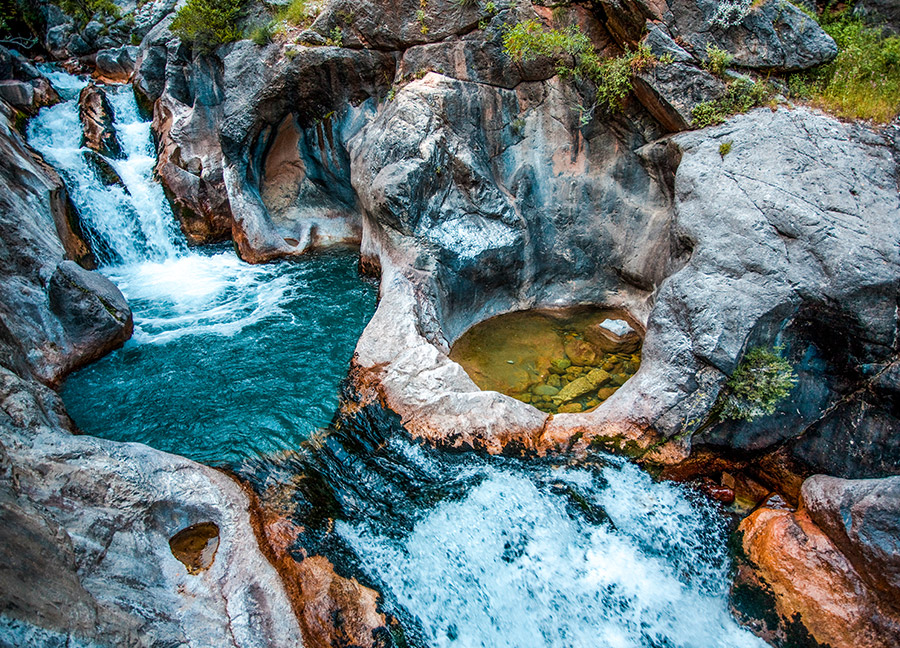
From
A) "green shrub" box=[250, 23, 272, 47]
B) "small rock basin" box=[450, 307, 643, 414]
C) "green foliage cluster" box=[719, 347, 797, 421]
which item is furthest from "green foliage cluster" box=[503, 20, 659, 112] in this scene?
"green shrub" box=[250, 23, 272, 47]

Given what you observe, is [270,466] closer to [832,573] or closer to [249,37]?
[832,573]

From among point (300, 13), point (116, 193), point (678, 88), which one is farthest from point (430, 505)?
point (116, 193)

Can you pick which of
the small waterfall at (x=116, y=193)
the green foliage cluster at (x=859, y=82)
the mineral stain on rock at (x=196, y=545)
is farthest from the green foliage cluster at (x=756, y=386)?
the small waterfall at (x=116, y=193)

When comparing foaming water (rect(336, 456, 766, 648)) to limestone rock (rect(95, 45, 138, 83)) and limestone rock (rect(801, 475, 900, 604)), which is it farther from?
limestone rock (rect(95, 45, 138, 83))

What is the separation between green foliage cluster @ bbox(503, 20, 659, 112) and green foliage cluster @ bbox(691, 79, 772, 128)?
137 cm

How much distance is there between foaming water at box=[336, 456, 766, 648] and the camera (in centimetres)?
444

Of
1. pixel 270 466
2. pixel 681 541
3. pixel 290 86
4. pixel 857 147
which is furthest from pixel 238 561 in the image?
pixel 290 86

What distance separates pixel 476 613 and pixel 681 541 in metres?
2.43

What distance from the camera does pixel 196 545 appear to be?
4.54 metres

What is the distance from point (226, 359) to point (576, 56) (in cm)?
832

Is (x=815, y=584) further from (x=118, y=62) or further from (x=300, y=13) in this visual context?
(x=118, y=62)

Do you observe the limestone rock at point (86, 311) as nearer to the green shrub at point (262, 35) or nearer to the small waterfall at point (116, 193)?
the small waterfall at point (116, 193)

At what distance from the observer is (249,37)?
35.1 feet

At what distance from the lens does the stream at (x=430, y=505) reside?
451cm
